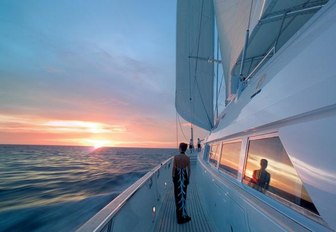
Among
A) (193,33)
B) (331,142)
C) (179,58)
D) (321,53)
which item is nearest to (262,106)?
(321,53)

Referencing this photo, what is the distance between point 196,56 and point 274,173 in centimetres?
1024

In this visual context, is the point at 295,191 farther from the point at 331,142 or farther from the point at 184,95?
the point at 184,95

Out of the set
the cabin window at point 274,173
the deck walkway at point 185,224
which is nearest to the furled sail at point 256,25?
the cabin window at point 274,173

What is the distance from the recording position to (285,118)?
168 cm

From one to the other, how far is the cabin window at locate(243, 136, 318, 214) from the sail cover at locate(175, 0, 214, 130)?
8193mm

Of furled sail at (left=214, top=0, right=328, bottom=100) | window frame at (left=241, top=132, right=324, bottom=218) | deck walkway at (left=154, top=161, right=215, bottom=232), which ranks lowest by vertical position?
deck walkway at (left=154, top=161, right=215, bottom=232)

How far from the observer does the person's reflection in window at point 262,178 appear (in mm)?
2106

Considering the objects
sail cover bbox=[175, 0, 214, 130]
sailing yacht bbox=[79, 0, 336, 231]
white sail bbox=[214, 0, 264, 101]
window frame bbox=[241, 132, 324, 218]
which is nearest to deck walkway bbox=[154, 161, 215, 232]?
sailing yacht bbox=[79, 0, 336, 231]

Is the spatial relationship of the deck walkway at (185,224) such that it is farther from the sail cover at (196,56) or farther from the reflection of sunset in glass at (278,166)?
the sail cover at (196,56)

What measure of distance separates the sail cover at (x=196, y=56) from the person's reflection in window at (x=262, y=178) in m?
8.33

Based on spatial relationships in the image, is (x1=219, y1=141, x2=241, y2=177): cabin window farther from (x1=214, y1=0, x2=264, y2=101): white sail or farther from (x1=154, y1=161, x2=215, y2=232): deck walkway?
(x1=214, y1=0, x2=264, y2=101): white sail

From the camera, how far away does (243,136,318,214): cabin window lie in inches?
61.4

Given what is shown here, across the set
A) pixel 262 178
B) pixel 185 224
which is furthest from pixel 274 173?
pixel 185 224

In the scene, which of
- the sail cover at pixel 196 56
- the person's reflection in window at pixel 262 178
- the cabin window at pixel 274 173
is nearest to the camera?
the cabin window at pixel 274 173
